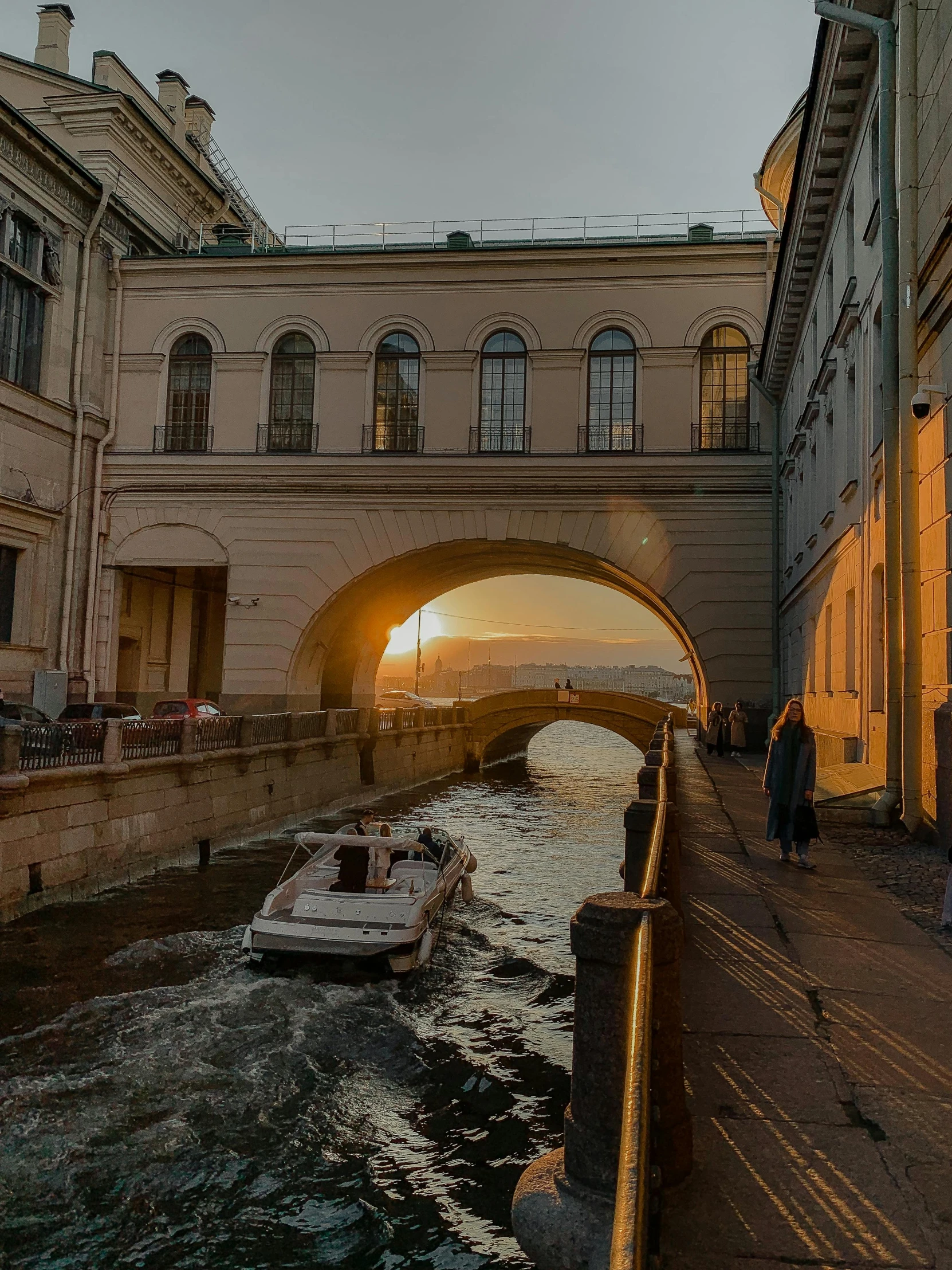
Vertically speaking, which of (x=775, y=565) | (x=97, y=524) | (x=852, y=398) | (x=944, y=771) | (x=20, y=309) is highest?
(x=20, y=309)

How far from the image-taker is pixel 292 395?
28734mm

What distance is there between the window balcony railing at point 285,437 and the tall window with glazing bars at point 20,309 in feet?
19.8

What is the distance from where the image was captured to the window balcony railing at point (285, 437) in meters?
28.4

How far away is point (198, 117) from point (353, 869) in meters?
36.4

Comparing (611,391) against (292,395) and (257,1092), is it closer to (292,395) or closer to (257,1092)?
(292,395)

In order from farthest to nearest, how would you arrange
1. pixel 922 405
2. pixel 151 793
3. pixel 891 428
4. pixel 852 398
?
pixel 151 793 → pixel 852 398 → pixel 891 428 → pixel 922 405

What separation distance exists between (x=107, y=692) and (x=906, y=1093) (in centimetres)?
2609

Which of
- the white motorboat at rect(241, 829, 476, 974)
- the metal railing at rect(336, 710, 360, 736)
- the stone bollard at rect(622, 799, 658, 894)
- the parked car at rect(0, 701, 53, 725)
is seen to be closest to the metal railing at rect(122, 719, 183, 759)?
the parked car at rect(0, 701, 53, 725)

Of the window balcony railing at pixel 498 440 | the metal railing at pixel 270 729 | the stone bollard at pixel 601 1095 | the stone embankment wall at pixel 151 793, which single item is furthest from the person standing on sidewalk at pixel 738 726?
the stone bollard at pixel 601 1095

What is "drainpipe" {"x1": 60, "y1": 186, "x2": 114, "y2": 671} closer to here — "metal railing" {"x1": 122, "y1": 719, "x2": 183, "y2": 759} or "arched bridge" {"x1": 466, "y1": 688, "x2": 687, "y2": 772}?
"metal railing" {"x1": 122, "y1": 719, "x2": 183, "y2": 759}

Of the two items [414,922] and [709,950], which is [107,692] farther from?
[709,950]

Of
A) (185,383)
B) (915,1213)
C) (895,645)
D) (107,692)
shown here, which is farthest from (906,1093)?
(185,383)

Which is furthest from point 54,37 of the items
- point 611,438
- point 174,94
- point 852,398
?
point 852,398

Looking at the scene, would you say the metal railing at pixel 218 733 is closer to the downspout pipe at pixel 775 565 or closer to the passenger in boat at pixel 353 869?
the passenger in boat at pixel 353 869
